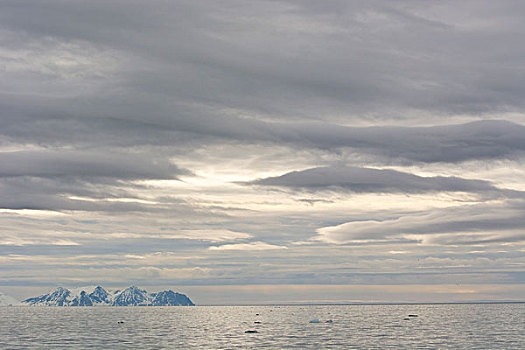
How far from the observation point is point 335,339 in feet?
559

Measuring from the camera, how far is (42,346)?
151 metres

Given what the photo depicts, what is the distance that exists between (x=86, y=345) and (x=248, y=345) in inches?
1579

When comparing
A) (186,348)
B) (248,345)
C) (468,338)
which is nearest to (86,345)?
(186,348)

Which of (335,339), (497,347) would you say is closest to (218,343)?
(335,339)

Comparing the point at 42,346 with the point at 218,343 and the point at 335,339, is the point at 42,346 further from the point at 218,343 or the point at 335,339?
the point at 335,339

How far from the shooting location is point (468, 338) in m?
175

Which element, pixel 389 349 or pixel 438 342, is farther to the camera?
pixel 438 342

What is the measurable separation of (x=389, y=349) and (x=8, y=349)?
88.8 metres

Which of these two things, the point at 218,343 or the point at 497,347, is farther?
the point at 218,343

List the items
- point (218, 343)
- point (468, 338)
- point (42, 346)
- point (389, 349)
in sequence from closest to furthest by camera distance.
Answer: point (389, 349)
point (42, 346)
point (218, 343)
point (468, 338)

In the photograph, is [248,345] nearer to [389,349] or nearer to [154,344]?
[154,344]

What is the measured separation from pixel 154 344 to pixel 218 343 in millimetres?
16793

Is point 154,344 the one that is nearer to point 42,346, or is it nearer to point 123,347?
point 123,347

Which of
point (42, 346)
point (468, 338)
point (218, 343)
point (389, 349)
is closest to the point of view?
point (389, 349)
